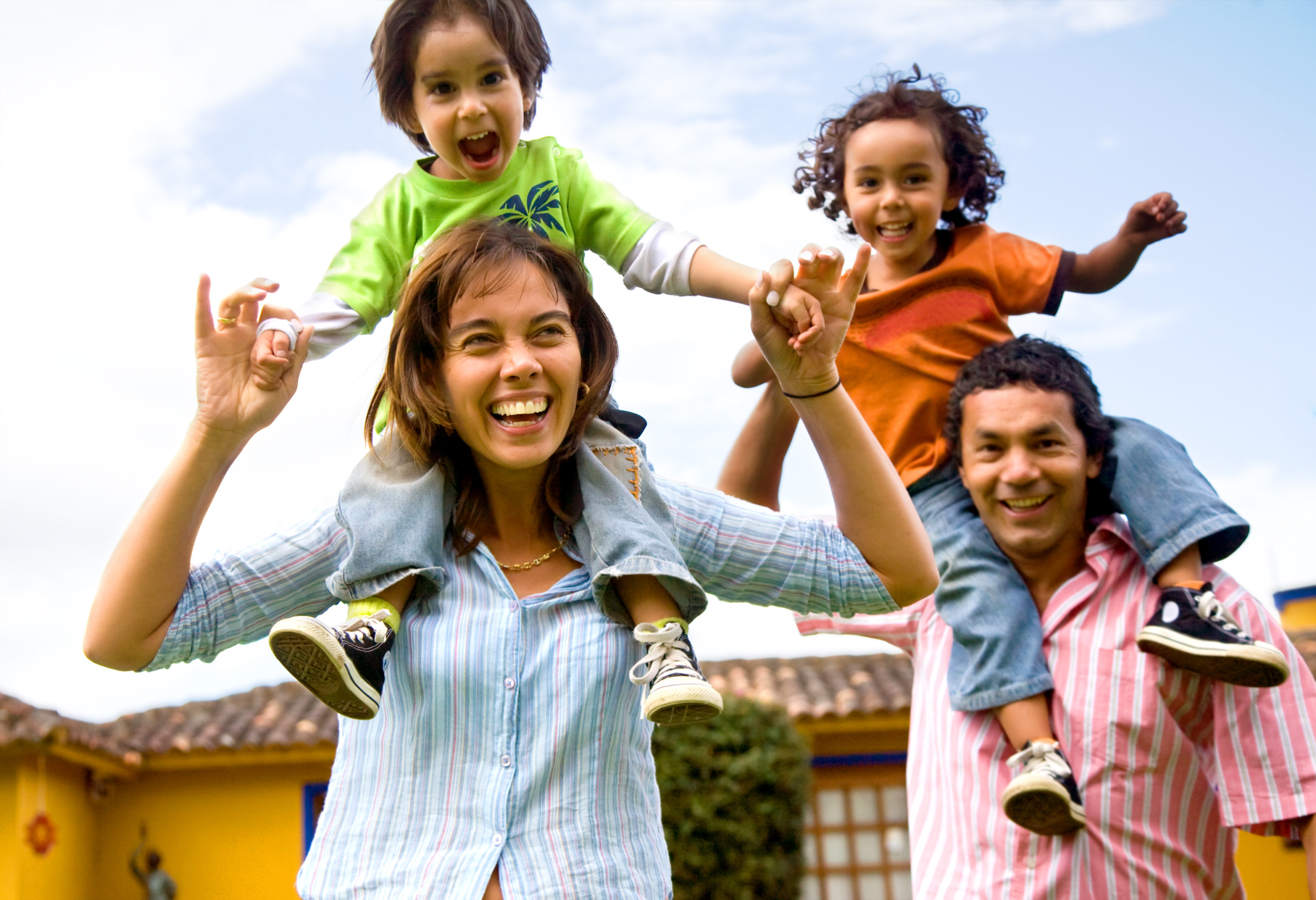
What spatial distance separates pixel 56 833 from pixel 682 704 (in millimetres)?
12124

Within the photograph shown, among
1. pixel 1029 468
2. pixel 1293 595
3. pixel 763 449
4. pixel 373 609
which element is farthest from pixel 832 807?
pixel 373 609

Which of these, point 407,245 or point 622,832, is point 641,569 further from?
point 407,245

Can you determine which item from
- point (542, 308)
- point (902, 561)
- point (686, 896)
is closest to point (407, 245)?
point (542, 308)

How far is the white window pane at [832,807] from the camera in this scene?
43.4ft

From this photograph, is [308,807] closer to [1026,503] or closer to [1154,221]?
[1026,503]

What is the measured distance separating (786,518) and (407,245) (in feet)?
3.69

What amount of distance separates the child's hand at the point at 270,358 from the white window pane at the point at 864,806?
11644 millimetres

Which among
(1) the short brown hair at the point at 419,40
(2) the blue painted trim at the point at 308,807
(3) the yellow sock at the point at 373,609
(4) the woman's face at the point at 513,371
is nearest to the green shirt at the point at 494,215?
(1) the short brown hair at the point at 419,40

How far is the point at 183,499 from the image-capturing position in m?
2.28

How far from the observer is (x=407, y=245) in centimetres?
315

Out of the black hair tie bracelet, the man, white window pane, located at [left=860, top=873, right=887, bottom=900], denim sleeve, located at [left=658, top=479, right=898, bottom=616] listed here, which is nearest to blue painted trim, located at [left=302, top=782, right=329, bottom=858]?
white window pane, located at [left=860, top=873, right=887, bottom=900]

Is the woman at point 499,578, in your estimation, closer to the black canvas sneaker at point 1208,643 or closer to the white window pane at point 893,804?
the black canvas sneaker at point 1208,643

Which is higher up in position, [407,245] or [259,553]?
[407,245]

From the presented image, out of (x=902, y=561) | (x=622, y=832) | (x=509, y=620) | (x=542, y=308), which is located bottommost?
(x=622, y=832)
